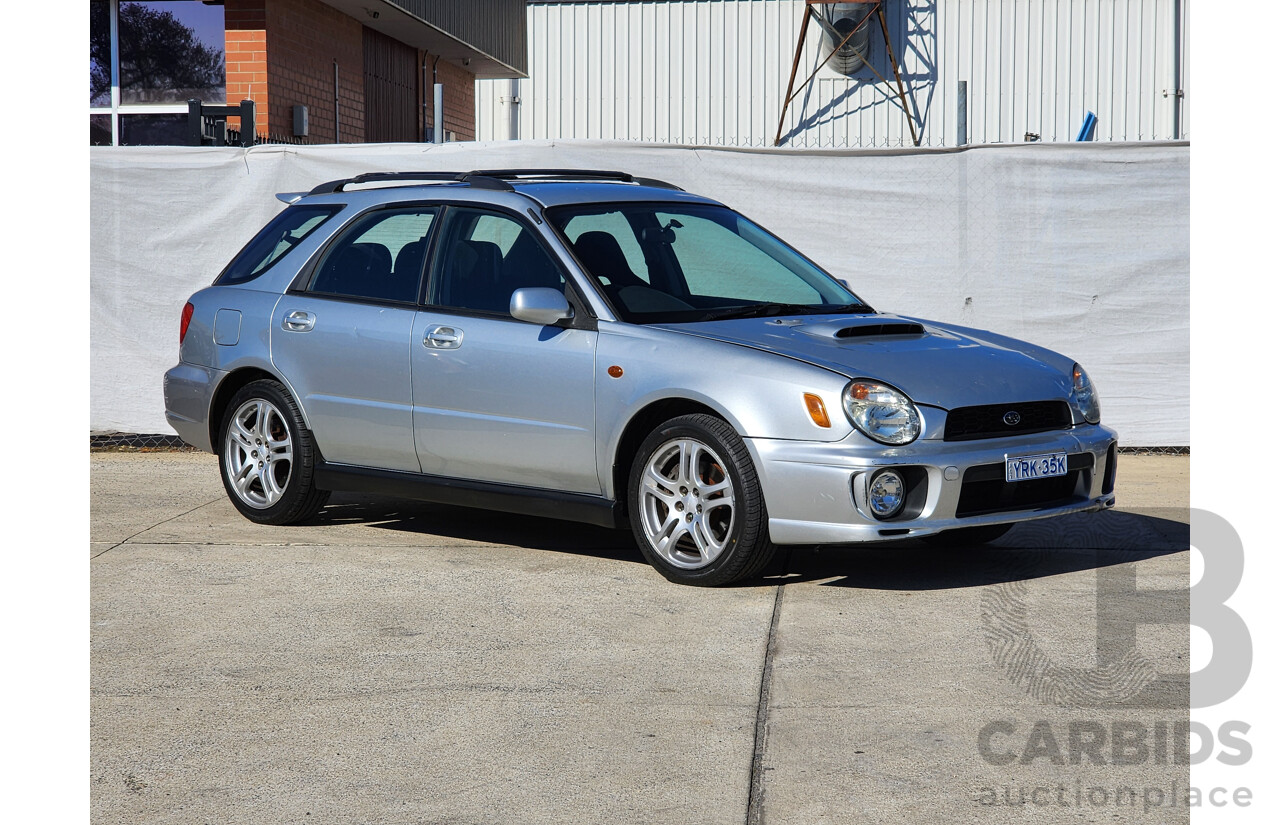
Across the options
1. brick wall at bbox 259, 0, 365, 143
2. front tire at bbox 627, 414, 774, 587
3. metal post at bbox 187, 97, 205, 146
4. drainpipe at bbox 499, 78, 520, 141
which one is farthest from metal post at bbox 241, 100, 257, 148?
drainpipe at bbox 499, 78, 520, 141

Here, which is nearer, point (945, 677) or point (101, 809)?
point (101, 809)

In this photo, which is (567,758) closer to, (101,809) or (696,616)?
(101,809)

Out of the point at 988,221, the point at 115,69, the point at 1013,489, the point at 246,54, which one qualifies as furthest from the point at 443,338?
the point at 115,69

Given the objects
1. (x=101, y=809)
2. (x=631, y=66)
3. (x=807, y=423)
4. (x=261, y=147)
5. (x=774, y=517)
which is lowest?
(x=101, y=809)

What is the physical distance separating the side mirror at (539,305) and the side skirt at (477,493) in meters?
0.78

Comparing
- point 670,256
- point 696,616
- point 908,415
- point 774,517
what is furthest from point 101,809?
point 670,256

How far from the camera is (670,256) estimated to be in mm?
6824

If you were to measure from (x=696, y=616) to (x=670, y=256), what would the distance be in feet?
6.46

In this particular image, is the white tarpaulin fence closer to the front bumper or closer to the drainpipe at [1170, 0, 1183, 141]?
the front bumper

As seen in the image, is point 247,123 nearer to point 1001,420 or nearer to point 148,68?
point 148,68

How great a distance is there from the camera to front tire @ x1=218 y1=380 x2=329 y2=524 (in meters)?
7.29

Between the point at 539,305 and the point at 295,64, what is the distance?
10375mm

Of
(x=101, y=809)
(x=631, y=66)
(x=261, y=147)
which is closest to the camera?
(x=101, y=809)

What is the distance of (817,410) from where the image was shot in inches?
220
